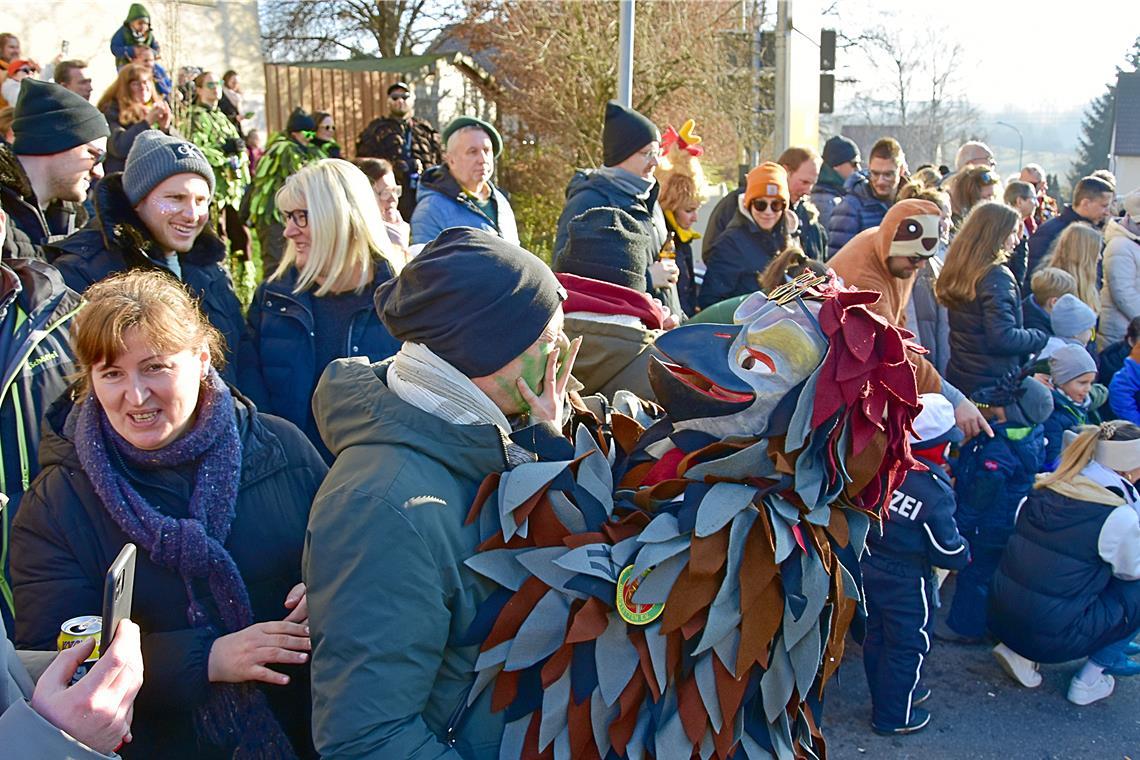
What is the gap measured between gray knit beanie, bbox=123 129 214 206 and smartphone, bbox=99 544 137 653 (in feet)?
6.64

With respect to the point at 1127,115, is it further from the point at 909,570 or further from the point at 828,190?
the point at 909,570

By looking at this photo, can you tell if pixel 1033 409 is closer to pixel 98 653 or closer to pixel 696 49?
pixel 98 653

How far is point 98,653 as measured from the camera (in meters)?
1.60

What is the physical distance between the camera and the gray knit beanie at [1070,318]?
579 cm

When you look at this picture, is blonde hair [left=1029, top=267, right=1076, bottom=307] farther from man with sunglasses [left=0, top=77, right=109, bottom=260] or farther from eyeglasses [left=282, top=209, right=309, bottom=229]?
man with sunglasses [left=0, top=77, right=109, bottom=260]

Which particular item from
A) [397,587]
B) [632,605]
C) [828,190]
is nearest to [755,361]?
[632,605]

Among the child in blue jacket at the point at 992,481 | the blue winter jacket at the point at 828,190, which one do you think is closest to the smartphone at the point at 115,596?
the child in blue jacket at the point at 992,481

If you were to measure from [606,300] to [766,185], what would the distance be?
108 inches

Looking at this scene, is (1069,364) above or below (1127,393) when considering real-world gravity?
above

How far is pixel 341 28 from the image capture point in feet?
73.0

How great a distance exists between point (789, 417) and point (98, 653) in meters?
1.19

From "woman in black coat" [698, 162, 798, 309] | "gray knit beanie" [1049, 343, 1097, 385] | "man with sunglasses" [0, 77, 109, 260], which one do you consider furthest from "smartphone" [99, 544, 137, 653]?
"gray knit beanie" [1049, 343, 1097, 385]

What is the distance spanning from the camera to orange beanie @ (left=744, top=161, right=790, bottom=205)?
5.50 meters

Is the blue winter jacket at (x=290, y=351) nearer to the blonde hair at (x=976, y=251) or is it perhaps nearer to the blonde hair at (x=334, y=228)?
the blonde hair at (x=334, y=228)
